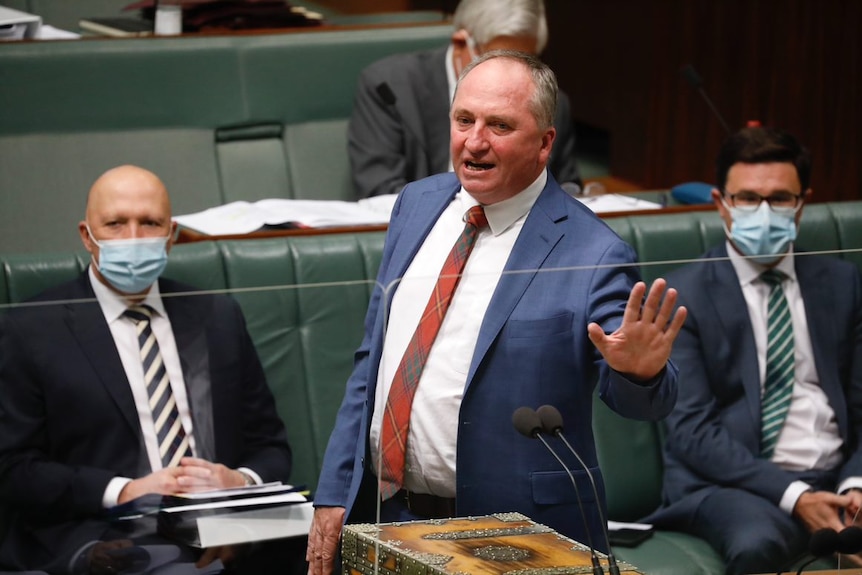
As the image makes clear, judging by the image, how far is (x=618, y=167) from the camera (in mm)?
4723

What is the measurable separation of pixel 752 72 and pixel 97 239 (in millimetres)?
2699

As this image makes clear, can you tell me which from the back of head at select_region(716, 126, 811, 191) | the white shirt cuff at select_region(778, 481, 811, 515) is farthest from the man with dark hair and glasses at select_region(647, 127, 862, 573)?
the back of head at select_region(716, 126, 811, 191)

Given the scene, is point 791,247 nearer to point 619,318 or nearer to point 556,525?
point 619,318

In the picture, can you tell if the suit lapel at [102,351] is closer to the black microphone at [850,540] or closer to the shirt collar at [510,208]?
the shirt collar at [510,208]

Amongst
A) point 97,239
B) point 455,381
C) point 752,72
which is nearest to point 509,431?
point 455,381

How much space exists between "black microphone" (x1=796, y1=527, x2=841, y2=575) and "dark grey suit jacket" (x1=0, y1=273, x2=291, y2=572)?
659 millimetres

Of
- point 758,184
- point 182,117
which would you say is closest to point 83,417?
point 758,184

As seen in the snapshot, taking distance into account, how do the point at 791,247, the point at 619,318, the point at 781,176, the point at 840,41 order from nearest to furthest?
the point at 619,318, the point at 791,247, the point at 781,176, the point at 840,41

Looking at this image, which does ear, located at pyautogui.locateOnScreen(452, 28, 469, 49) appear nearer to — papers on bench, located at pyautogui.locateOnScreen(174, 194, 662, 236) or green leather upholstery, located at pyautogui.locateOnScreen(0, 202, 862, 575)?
papers on bench, located at pyautogui.locateOnScreen(174, 194, 662, 236)

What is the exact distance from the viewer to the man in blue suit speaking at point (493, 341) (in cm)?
151

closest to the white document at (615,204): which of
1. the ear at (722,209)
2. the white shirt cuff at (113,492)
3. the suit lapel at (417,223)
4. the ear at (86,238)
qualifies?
the ear at (722,209)

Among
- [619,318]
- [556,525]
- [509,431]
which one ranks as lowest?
[556,525]

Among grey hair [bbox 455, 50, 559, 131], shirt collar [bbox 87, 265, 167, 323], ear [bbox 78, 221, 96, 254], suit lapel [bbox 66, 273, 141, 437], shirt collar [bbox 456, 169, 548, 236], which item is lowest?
suit lapel [bbox 66, 273, 141, 437]

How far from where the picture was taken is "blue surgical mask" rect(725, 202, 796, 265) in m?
1.87
